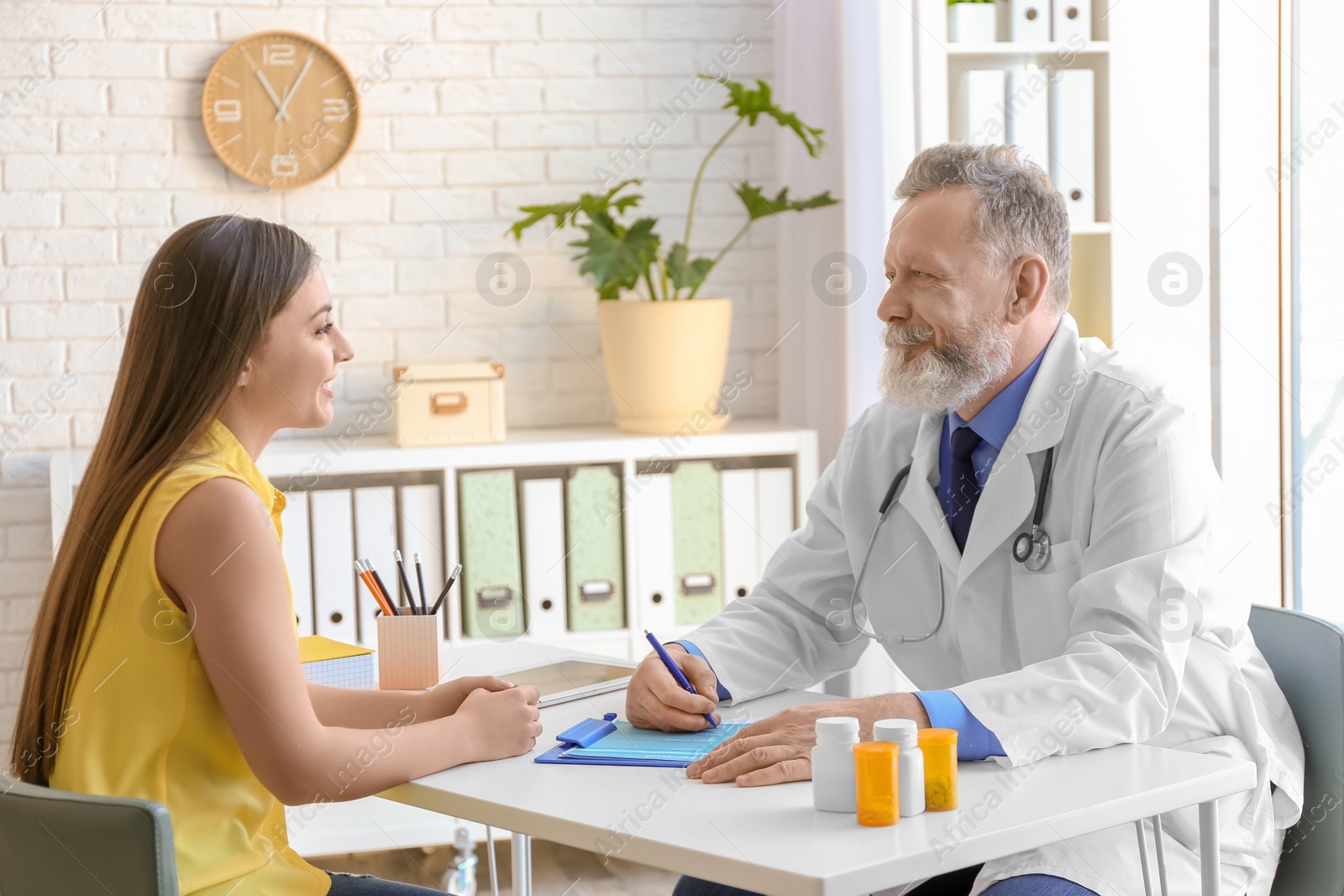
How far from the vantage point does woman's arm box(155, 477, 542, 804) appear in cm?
122

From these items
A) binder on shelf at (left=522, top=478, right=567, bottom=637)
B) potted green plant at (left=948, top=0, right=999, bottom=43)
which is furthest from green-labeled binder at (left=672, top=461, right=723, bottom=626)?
potted green plant at (left=948, top=0, right=999, bottom=43)

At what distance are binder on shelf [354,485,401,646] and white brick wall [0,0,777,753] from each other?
447 millimetres

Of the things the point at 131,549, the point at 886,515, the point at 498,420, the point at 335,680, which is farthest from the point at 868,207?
the point at 131,549

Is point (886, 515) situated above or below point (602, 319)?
below

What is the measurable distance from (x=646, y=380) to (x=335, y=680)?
58.0 inches

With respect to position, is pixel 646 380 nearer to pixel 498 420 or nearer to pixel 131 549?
pixel 498 420

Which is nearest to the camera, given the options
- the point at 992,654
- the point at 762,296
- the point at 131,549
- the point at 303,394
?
the point at 131,549

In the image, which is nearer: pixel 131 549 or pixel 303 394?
pixel 131 549

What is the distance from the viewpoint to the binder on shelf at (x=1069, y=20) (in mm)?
2740

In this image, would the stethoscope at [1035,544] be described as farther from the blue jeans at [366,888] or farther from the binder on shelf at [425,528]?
the binder on shelf at [425,528]

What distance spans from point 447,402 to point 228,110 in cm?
90

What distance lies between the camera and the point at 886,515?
180 centimetres

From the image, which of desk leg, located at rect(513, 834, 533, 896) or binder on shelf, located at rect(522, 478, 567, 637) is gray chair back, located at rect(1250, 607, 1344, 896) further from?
binder on shelf, located at rect(522, 478, 567, 637)

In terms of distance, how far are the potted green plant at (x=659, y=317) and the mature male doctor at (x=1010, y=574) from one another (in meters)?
1.11
